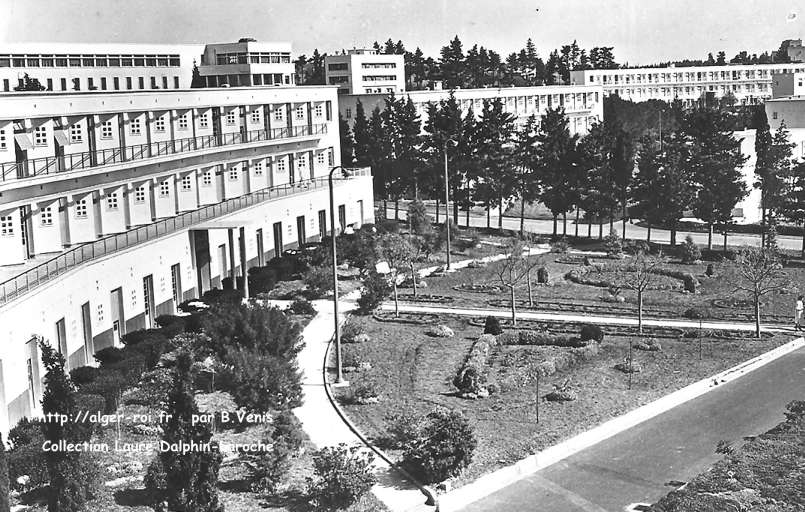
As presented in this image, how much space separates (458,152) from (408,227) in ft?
22.8

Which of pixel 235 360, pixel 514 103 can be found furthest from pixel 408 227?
pixel 514 103

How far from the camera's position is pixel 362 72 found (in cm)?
10244

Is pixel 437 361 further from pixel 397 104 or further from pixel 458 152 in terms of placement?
pixel 397 104

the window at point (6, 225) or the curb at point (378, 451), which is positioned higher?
the window at point (6, 225)

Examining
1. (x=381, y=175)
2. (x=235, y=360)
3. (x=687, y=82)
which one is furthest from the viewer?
(x=687, y=82)

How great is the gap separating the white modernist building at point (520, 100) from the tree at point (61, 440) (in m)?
69.5

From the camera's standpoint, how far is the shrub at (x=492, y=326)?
40.0 meters

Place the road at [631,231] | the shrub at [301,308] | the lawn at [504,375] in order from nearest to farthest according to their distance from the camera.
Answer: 1. the lawn at [504,375]
2. the shrub at [301,308]
3. the road at [631,231]

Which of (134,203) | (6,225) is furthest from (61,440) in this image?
(134,203)

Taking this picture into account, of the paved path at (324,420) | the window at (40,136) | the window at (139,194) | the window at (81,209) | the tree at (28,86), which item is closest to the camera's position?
the paved path at (324,420)

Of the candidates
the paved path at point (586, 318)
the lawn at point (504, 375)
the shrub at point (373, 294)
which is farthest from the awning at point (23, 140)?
the paved path at point (586, 318)

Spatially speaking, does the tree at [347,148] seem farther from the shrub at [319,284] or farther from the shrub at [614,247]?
the shrub at [319,284]

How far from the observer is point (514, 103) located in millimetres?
110062

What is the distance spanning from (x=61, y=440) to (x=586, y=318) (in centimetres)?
2757
